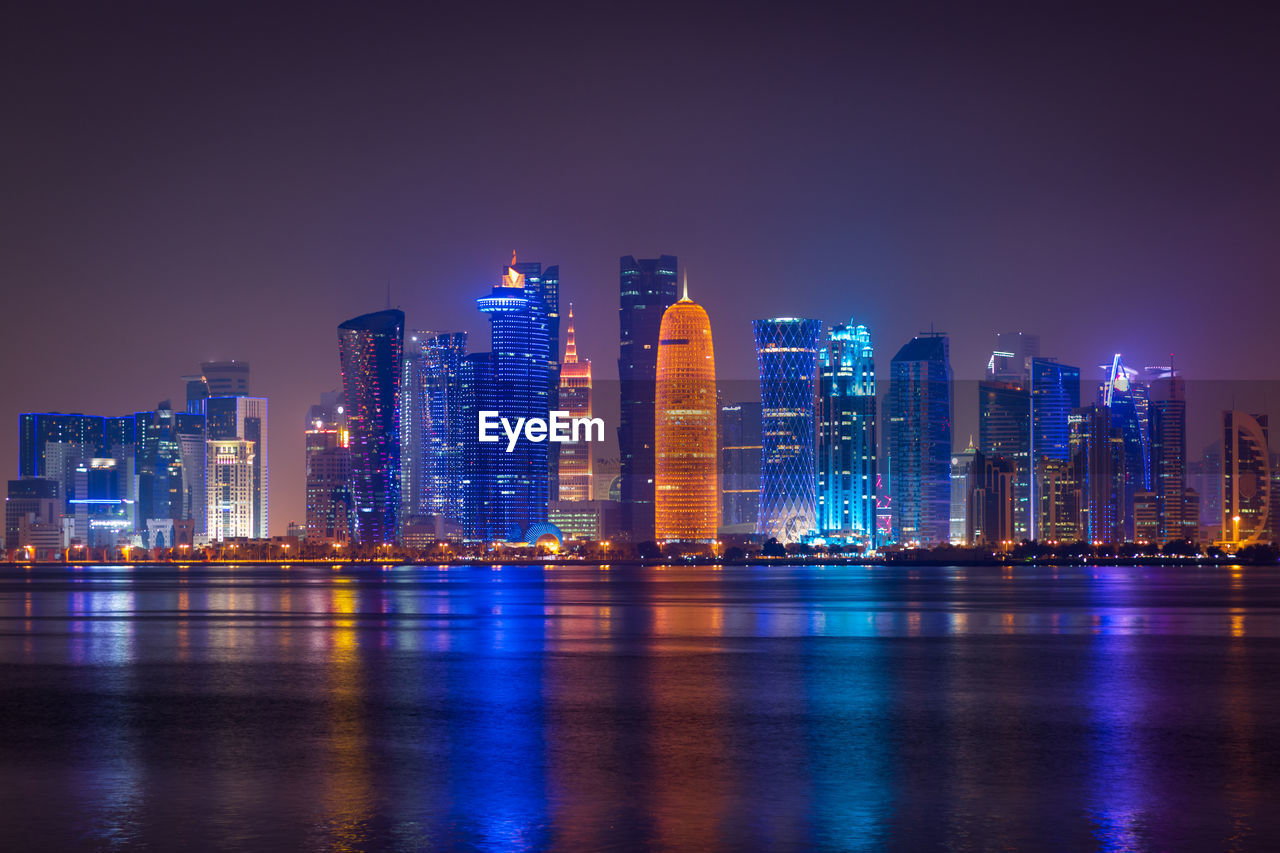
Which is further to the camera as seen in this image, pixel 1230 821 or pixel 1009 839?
pixel 1230 821

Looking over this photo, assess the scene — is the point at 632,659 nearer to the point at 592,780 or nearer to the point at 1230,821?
the point at 592,780

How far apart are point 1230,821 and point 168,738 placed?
30651mm

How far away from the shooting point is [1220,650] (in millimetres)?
78125

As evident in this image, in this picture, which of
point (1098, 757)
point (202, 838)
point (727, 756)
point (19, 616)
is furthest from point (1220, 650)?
point (19, 616)

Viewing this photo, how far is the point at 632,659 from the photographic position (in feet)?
231

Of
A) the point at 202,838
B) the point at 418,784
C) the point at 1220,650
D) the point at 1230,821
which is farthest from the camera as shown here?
the point at 1220,650

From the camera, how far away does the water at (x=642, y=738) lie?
95.2ft

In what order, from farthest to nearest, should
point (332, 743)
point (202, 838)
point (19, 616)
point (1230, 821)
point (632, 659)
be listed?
point (19, 616) → point (632, 659) → point (332, 743) → point (1230, 821) → point (202, 838)

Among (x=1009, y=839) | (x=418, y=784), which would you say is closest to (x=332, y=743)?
(x=418, y=784)

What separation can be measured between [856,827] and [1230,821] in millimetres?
8106

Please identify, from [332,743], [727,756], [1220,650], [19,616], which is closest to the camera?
[727,756]

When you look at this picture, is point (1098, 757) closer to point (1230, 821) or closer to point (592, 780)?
point (1230, 821)

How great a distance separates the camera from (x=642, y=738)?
4256 centimetres

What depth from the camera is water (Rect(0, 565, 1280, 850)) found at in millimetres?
29031
